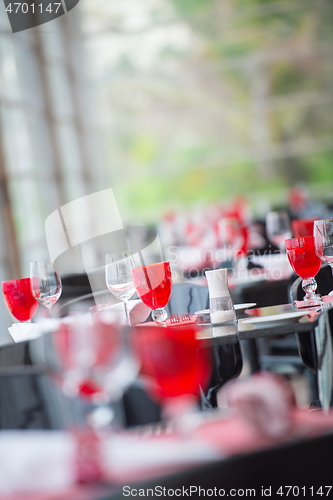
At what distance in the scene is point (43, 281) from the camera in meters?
1.47

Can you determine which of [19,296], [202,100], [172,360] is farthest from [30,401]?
[202,100]

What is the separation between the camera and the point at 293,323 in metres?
1.16

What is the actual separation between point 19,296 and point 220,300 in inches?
21.7

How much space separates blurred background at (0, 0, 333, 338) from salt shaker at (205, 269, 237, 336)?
7.06 m

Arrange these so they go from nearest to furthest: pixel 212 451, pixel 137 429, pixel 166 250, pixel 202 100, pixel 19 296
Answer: pixel 212 451
pixel 137 429
pixel 19 296
pixel 166 250
pixel 202 100

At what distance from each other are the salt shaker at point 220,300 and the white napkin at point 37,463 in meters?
0.59

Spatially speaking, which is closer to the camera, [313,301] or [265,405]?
[265,405]

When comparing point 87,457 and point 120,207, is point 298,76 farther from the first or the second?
point 87,457

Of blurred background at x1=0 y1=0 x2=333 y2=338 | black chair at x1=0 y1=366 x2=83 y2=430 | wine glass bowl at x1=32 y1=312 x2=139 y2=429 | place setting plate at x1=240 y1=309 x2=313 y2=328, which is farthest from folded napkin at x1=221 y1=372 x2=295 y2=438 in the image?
blurred background at x1=0 y1=0 x2=333 y2=338

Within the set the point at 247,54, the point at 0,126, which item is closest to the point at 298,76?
the point at 247,54

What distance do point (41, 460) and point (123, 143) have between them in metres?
8.21

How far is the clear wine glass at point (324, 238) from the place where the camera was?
1388mm

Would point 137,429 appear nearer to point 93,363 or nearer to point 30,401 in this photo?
point 93,363

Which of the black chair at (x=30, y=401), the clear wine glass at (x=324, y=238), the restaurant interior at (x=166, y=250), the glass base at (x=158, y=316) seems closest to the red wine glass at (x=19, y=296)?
the restaurant interior at (x=166, y=250)
